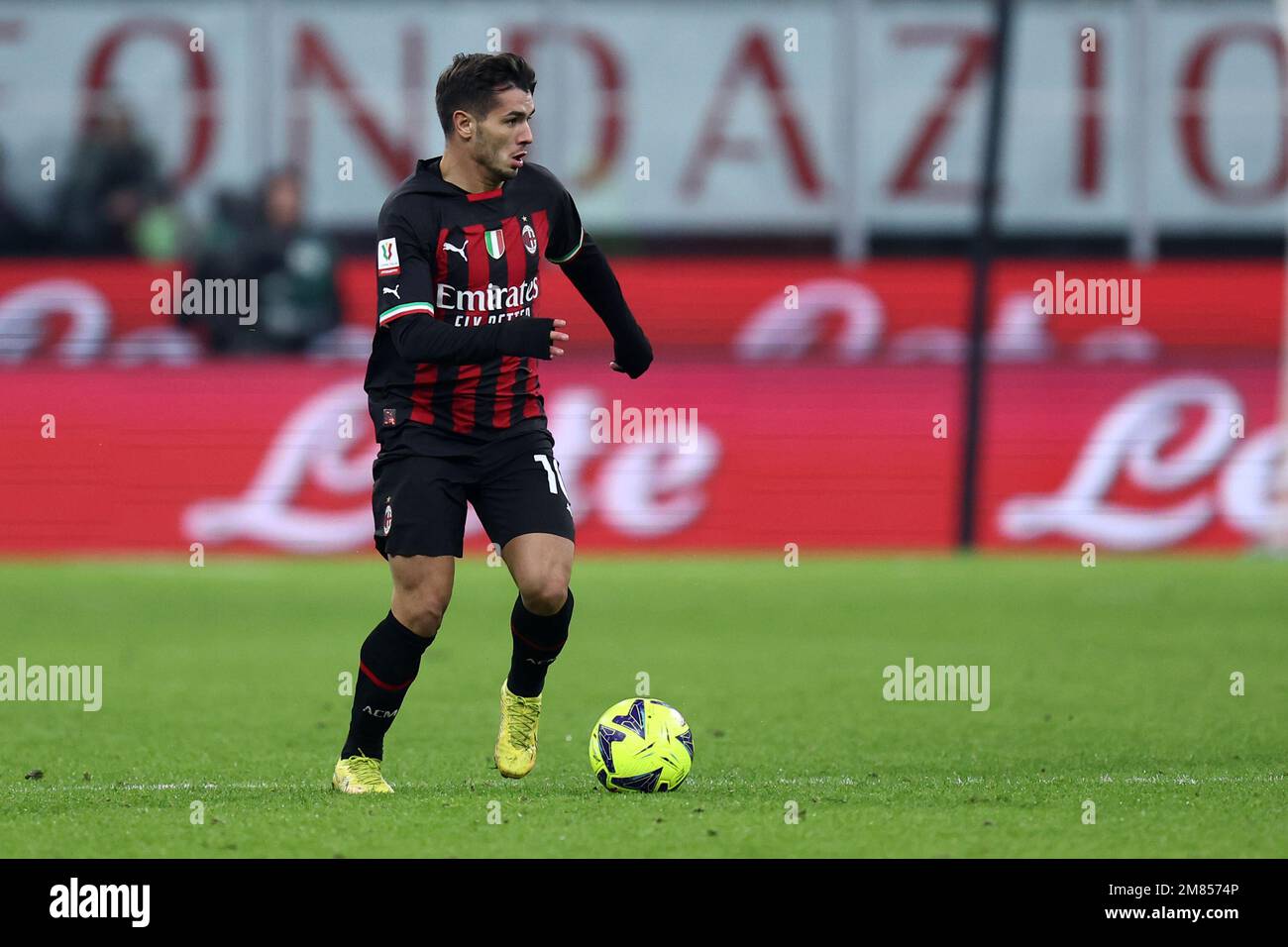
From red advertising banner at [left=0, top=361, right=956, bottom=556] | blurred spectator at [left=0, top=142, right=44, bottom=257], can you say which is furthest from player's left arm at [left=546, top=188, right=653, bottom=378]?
blurred spectator at [left=0, top=142, right=44, bottom=257]

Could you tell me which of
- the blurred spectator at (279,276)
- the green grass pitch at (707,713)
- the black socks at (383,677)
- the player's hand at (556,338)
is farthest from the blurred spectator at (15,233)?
the player's hand at (556,338)

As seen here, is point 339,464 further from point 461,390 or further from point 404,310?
point 404,310

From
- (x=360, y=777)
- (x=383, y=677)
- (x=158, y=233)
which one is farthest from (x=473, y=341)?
(x=158, y=233)

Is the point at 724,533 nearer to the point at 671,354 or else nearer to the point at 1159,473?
the point at 671,354

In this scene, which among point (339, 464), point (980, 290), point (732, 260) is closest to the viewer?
point (339, 464)

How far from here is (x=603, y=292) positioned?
7.09 m

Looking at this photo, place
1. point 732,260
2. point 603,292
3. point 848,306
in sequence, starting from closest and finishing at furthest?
point 603,292 < point 848,306 < point 732,260

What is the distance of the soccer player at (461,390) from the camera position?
647cm

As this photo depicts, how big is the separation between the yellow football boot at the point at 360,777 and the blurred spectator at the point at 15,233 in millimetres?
12863

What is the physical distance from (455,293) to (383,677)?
114 centimetres

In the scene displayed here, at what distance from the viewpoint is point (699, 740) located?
8.00 metres

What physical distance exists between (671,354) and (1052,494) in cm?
299

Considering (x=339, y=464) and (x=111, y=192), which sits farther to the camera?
(x=111, y=192)
